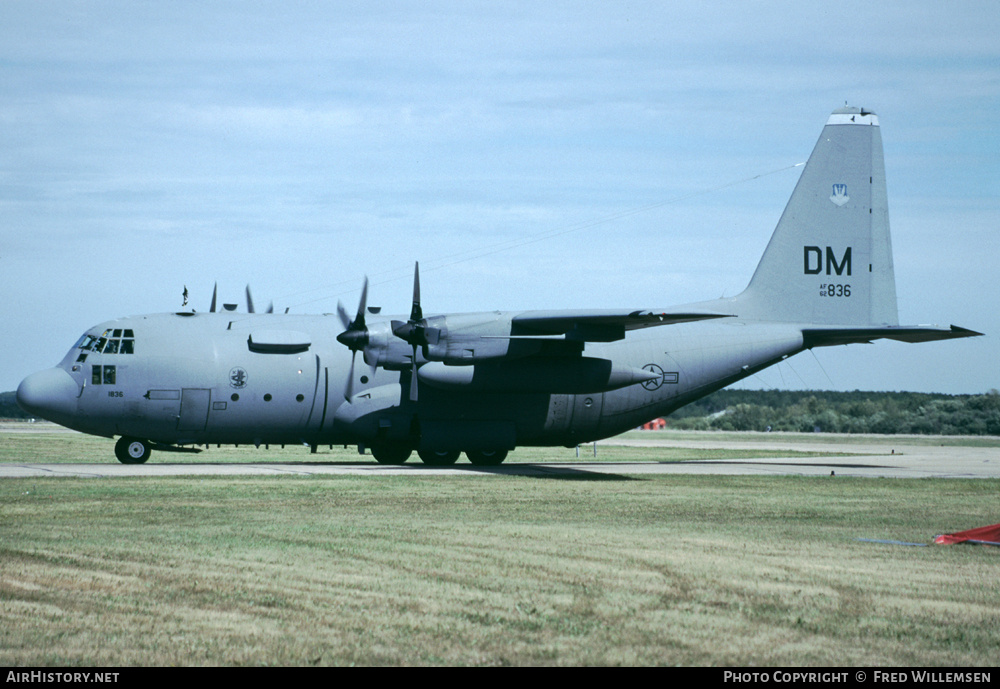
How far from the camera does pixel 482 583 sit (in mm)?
11773

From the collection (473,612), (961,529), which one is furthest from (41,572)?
(961,529)

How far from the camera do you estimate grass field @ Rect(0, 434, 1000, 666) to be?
8.73 metres

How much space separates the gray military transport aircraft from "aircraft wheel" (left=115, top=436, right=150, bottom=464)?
10 cm

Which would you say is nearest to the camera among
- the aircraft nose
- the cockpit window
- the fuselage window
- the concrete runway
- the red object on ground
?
the red object on ground

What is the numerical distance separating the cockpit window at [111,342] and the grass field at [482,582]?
954cm

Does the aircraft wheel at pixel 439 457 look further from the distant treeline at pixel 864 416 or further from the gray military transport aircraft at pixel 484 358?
the distant treeline at pixel 864 416

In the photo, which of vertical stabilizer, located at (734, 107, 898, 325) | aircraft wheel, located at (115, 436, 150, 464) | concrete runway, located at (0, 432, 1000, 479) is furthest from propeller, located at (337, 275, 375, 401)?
vertical stabilizer, located at (734, 107, 898, 325)

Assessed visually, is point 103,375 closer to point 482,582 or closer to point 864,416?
point 482,582

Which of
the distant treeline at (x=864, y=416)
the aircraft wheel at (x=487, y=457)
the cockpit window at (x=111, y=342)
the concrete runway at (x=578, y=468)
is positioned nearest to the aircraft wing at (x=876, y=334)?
the concrete runway at (x=578, y=468)

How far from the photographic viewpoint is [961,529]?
57.5ft

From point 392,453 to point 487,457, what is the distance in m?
3.27

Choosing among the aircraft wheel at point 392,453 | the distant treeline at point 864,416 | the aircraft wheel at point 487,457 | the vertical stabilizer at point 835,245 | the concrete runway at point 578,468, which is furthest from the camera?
the distant treeline at point 864,416

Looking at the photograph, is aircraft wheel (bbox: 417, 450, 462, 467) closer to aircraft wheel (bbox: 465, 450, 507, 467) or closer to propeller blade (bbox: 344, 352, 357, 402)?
aircraft wheel (bbox: 465, 450, 507, 467)

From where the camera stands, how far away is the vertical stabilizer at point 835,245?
119 ft
